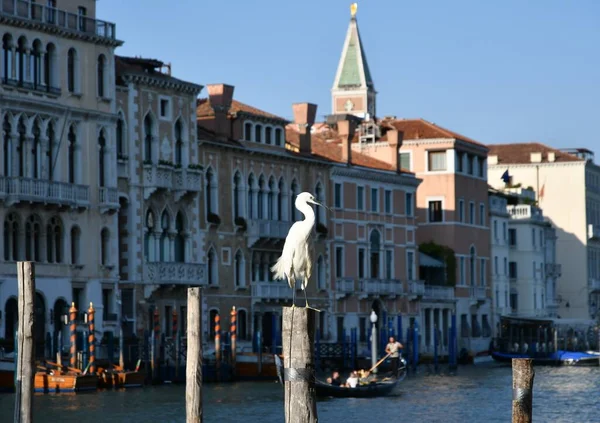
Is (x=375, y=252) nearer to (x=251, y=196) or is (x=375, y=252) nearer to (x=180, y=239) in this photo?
(x=251, y=196)

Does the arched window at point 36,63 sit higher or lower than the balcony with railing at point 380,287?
higher

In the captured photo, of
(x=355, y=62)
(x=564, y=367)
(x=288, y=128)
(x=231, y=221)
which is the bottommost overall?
(x=564, y=367)

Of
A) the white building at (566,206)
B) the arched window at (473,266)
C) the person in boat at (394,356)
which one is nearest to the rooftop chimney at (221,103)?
the person in boat at (394,356)

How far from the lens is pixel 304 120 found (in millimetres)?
53875

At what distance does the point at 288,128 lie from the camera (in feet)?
191

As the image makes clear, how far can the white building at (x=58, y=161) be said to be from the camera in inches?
1596

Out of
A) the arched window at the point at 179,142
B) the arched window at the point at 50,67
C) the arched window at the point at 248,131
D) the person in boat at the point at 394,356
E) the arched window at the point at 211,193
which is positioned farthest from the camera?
the arched window at the point at 248,131

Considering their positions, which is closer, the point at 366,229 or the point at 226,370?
the point at 226,370

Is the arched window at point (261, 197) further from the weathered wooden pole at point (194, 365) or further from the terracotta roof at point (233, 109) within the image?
the weathered wooden pole at point (194, 365)

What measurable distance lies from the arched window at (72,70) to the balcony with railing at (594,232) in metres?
40.7

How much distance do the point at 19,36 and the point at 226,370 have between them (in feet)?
31.6

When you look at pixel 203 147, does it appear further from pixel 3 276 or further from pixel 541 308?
pixel 541 308

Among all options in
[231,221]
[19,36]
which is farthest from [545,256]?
[19,36]

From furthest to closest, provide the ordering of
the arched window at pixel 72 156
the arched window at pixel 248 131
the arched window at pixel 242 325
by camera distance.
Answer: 1. the arched window at pixel 248 131
2. the arched window at pixel 242 325
3. the arched window at pixel 72 156
